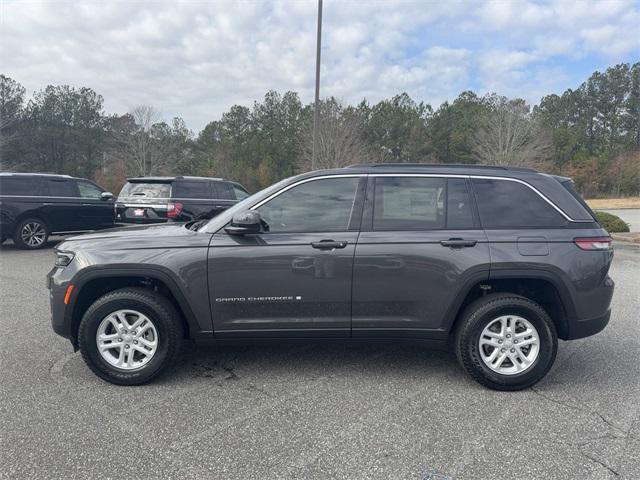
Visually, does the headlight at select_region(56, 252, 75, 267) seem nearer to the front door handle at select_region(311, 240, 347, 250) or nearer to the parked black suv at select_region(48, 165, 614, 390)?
the parked black suv at select_region(48, 165, 614, 390)

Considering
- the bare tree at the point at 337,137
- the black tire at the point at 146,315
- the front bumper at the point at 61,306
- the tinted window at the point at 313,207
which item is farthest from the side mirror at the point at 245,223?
the bare tree at the point at 337,137

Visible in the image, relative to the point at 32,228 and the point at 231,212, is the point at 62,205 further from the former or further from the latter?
the point at 231,212

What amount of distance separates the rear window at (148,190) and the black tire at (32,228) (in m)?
2.21

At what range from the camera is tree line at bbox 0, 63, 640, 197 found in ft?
144

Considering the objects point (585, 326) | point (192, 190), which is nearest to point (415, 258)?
point (585, 326)

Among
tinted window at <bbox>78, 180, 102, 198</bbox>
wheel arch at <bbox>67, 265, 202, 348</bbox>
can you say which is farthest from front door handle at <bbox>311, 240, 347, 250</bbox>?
tinted window at <bbox>78, 180, 102, 198</bbox>

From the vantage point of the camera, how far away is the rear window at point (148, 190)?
969cm

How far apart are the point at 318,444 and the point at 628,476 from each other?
1.74 m

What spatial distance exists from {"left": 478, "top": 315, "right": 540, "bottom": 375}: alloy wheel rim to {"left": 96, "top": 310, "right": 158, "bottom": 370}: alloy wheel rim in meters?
2.63

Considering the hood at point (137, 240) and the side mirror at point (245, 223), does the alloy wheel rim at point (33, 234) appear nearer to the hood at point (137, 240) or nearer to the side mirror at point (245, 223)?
the hood at point (137, 240)

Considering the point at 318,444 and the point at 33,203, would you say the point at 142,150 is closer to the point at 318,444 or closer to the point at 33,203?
the point at 33,203

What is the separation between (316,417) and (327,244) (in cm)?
126

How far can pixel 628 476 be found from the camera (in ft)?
8.13

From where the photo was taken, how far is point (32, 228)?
10.2 meters
